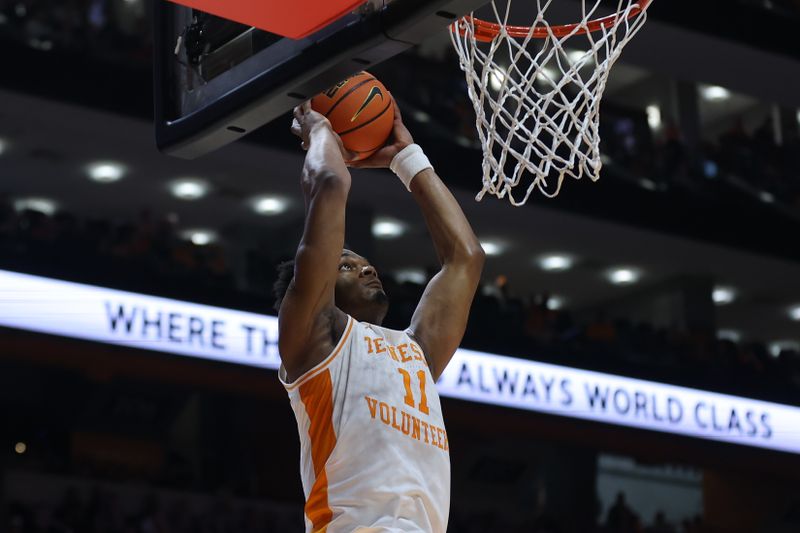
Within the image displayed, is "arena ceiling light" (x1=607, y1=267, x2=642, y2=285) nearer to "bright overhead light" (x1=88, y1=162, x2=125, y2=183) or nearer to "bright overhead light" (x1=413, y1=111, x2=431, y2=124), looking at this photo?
Result: "bright overhead light" (x1=413, y1=111, x2=431, y2=124)

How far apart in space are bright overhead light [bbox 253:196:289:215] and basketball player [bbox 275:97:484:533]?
38.9ft

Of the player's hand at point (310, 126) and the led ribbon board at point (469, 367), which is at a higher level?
the led ribbon board at point (469, 367)

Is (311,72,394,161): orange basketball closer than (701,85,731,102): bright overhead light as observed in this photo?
Yes

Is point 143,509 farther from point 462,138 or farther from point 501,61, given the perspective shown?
point 501,61

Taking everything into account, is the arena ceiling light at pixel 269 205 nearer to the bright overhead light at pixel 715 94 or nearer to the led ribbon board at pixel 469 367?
the led ribbon board at pixel 469 367

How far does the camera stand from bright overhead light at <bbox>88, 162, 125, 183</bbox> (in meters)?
14.1

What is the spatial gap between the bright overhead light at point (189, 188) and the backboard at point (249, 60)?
1125cm

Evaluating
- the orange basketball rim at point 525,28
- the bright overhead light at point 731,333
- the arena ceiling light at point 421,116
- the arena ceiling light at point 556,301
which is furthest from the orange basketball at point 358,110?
the bright overhead light at point 731,333

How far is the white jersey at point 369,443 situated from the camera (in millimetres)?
2867

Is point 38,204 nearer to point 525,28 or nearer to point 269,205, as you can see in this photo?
point 269,205

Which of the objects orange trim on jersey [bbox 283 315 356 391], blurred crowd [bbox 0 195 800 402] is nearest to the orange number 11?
orange trim on jersey [bbox 283 315 356 391]

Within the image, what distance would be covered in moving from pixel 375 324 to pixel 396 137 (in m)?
0.56

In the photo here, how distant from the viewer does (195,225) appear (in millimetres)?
16203

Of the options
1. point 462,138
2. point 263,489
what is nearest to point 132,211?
point 263,489
